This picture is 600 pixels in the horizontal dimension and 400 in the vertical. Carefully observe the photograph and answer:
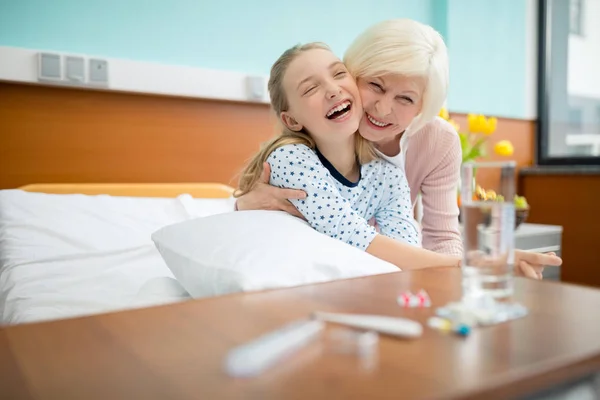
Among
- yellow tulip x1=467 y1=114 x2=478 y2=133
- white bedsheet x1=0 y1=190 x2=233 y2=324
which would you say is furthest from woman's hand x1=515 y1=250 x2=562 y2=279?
yellow tulip x1=467 y1=114 x2=478 y2=133

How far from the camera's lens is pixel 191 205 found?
168 cm

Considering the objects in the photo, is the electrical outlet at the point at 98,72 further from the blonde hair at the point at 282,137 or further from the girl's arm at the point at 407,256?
the girl's arm at the point at 407,256

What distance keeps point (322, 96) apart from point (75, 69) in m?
1.06

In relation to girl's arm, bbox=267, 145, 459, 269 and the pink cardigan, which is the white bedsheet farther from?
the pink cardigan

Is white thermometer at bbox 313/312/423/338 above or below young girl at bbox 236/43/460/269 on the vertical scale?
below

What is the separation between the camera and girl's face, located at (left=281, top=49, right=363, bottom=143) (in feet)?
3.78

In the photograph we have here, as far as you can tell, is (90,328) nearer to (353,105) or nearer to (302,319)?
(302,319)

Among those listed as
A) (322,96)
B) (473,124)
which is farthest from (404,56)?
(473,124)

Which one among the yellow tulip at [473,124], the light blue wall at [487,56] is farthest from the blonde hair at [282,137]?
the light blue wall at [487,56]

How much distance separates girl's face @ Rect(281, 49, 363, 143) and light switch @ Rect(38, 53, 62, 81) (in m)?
0.96

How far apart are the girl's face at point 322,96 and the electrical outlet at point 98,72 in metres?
0.91

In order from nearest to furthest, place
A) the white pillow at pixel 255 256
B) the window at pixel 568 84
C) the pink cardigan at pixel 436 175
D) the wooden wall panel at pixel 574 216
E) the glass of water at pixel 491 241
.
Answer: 1. the glass of water at pixel 491 241
2. the white pillow at pixel 255 256
3. the pink cardigan at pixel 436 175
4. the wooden wall panel at pixel 574 216
5. the window at pixel 568 84

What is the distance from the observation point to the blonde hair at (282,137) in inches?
48.4

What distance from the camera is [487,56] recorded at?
304cm
